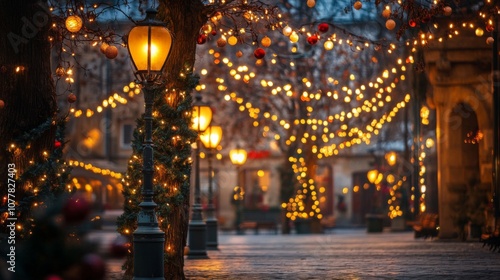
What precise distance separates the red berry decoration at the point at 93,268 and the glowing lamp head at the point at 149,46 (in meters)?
7.35

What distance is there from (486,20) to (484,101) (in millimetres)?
13377

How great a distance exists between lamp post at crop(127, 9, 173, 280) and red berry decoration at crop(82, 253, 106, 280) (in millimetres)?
6942

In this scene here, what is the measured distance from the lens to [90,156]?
71250 mm

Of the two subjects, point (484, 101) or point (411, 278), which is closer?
point (411, 278)

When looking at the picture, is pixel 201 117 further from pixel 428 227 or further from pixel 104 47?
pixel 428 227

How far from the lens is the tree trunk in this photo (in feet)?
57.7

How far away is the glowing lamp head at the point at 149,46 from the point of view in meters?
15.9

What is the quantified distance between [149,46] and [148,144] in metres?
1.21

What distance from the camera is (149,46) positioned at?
52.0ft

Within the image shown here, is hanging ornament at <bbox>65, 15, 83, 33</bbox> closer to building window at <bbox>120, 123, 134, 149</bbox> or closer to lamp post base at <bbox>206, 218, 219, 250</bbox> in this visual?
lamp post base at <bbox>206, 218, 219, 250</bbox>

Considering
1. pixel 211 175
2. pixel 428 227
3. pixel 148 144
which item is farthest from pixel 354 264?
pixel 428 227

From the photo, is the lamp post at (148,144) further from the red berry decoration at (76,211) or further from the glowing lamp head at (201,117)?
the glowing lamp head at (201,117)

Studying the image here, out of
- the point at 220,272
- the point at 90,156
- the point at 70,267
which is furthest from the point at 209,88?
the point at 70,267

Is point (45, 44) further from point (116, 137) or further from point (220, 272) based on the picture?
point (116, 137)
